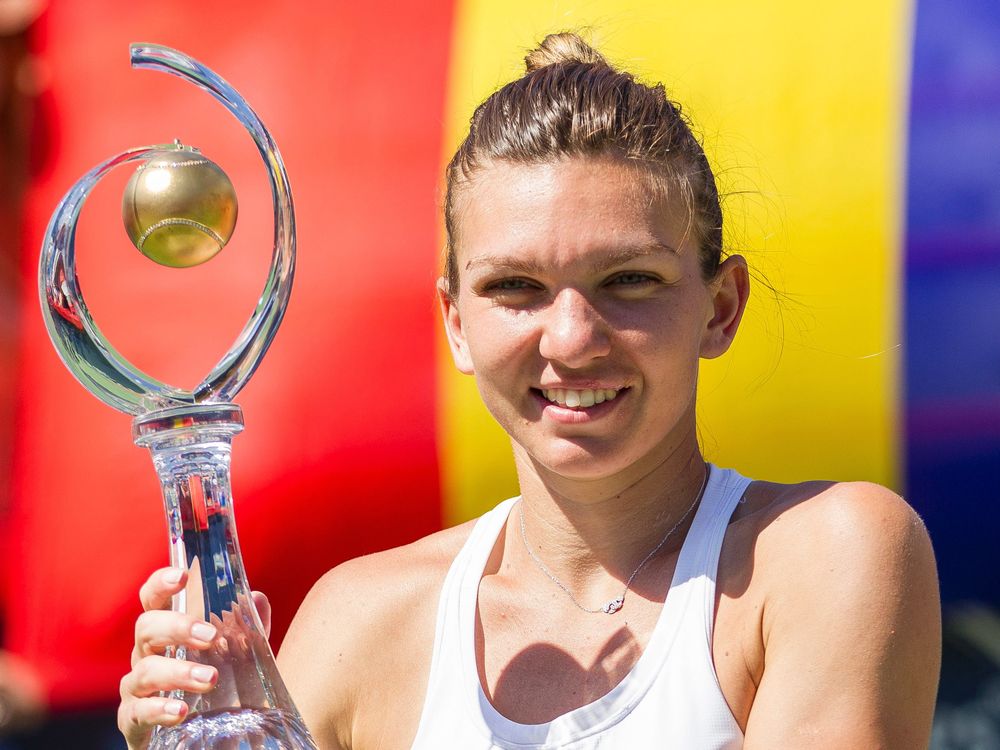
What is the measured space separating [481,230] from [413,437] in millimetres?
706

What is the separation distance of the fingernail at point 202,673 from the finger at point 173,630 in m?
0.02

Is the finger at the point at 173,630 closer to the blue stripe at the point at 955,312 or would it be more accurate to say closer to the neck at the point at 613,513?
the neck at the point at 613,513

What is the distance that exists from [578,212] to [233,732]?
1.92 feet

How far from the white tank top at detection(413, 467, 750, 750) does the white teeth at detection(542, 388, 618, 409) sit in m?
0.20

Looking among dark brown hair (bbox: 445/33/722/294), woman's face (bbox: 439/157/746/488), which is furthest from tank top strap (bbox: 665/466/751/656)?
dark brown hair (bbox: 445/33/722/294)

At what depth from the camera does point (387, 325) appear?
6.69ft

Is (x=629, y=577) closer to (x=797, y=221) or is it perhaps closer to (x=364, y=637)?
(x=364, y=637)

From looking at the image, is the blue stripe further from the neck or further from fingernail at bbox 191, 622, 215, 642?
fingernail at bbox 191, 622, 215, 642

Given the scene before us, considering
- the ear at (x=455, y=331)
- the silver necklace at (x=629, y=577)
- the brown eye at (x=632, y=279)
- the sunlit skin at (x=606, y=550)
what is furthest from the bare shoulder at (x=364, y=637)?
the brown eye at (x=632, y=279)

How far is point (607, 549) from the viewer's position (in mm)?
1434

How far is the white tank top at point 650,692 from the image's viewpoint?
122cm

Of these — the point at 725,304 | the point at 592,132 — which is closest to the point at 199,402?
the point at 592,132

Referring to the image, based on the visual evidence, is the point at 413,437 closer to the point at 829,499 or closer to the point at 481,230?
A: the point at 481,230

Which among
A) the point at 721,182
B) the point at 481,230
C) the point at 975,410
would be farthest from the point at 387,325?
the point at 975,410
